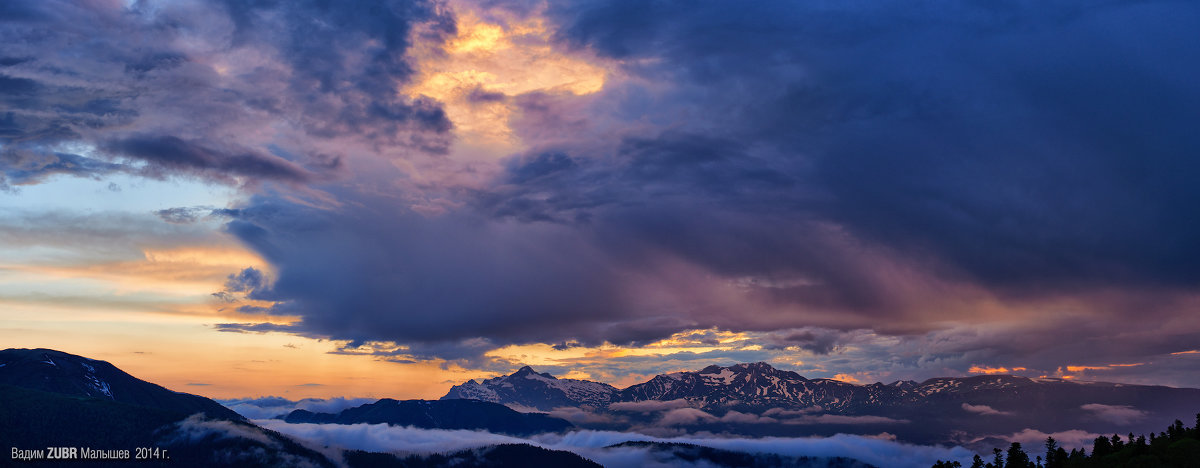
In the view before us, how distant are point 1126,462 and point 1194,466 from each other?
15032 mm

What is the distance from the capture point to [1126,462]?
651ft

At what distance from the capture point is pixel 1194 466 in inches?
7347
